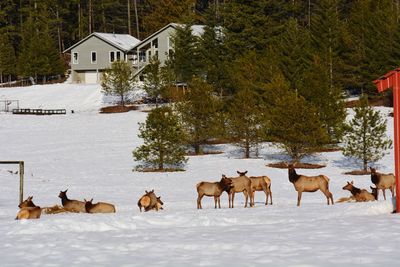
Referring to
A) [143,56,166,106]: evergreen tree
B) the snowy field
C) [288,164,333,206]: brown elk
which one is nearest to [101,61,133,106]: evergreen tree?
[143,56,166,106]: evergreen tree

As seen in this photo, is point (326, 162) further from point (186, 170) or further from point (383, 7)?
point (383, 7)

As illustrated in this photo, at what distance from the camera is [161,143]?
111 ft

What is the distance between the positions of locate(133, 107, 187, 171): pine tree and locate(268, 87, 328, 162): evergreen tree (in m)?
6.01

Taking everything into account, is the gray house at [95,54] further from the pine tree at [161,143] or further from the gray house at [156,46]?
the pine tree at [161,143]

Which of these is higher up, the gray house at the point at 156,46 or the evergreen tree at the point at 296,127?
the gray house at the point at 156,46

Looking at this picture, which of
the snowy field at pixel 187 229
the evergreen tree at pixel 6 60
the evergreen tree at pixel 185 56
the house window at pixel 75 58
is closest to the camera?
the snowy field at pixel 187 229

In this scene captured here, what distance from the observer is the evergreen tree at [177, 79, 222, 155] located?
39812 mm

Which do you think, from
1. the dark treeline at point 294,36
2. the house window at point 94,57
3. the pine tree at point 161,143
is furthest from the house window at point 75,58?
the pine tree at point 161,143

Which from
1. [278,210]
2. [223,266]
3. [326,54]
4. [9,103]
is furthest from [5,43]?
[223,266]

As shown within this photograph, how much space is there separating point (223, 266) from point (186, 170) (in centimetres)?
2406

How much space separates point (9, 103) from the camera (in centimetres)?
7000

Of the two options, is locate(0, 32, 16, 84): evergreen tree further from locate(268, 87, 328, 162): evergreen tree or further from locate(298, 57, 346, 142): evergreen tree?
locate(268, 87, 328, 162): evergreen tree

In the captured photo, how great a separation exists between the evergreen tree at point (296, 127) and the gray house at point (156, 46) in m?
Result: 42.7

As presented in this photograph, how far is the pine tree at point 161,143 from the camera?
→ 3369 centimetres
